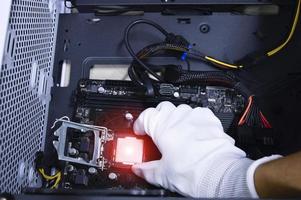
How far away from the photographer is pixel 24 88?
994 millimetres

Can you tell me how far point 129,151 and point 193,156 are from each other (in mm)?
210

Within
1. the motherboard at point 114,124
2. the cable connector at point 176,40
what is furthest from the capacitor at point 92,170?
the cable connector at point 176,40

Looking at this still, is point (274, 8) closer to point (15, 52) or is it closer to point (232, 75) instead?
point (232, 75)

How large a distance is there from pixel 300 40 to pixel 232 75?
253 mm

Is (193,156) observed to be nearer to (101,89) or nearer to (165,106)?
(165,106)

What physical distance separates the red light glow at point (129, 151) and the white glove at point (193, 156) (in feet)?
0.09

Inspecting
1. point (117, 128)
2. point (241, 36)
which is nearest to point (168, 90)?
point (117, 128)

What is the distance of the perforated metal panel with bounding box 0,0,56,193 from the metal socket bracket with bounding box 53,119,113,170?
84 millimetres

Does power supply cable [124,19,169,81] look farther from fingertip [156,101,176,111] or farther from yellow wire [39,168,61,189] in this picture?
yellow wire [39,168,61,189]

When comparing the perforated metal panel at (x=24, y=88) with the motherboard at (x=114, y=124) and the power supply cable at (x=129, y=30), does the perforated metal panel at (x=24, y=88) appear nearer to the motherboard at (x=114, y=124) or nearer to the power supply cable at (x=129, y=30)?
the motherboard at (x=114, y=124)

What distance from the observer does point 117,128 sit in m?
1.16

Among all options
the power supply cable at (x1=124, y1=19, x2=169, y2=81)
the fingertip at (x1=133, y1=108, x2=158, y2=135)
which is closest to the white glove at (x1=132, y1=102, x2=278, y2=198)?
the fingertip at (x1=133, y1=108, x2=158, y2=135)

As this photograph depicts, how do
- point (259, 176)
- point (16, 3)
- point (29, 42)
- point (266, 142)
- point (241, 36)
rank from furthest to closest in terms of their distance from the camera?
point (241, 36), point (266, 142), point (29, 42), point (16, 3), point (259, 176)

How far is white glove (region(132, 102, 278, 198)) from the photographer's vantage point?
0.87m
